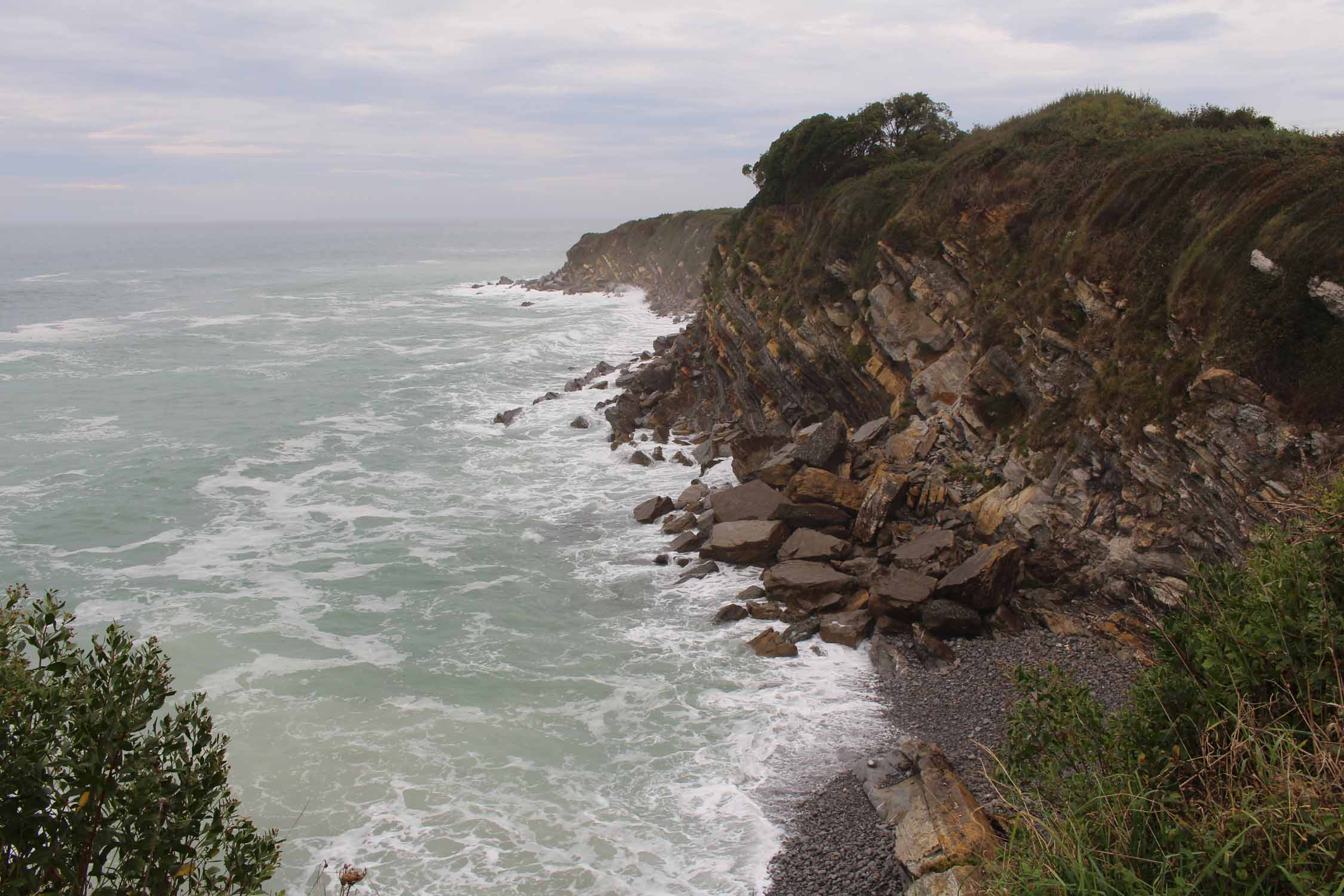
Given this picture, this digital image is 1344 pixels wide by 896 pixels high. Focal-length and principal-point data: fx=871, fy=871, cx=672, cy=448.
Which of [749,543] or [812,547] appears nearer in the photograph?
[812,547]

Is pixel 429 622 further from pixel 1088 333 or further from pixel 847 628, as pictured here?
pixel 1088 333

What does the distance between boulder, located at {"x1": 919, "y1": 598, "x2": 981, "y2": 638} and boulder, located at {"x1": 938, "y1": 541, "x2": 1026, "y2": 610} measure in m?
0.46

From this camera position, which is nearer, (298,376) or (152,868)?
(152,868)

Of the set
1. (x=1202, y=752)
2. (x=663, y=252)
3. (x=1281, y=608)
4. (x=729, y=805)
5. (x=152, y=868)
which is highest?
(x=663, y=252)

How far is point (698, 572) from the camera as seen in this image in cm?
2628

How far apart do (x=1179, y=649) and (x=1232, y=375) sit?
34.8 feet

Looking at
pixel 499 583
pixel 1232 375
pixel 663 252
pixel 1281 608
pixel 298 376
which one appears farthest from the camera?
pixel 663 252

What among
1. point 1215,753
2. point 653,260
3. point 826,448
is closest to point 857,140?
point 826,448

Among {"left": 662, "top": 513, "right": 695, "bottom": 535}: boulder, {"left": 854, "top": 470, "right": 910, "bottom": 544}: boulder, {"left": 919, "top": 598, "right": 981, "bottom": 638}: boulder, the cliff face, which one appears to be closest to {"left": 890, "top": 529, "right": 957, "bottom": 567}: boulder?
{"left": 854, "top": 470, "right": 910, "bottom": 544}: boulder

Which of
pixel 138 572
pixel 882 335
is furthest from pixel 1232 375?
pixel 138 572

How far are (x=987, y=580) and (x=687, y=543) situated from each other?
988 centimetres

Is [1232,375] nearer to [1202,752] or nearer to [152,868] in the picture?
[1202,752]

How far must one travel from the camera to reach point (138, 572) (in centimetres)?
2788

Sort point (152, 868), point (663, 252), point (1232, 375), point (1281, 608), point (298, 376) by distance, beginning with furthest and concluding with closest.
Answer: point (663, 252) → point (298, 376) → point (1232, 375) → point (1281, 608) → point (152, 868)
